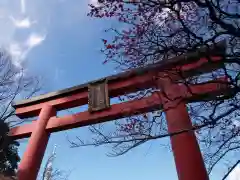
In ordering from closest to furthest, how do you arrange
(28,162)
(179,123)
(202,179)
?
1. (202,179)
2. (179,123)
3. (28,162)

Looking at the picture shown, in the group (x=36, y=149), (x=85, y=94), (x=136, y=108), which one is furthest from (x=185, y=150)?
(x=36, y=149)

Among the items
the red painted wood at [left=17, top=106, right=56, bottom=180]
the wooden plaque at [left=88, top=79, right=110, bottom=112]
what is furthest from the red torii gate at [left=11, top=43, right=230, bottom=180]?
the wooden plaque at [left=88, top=79, right=110, bottom=112]

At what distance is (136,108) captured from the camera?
17.7 feet

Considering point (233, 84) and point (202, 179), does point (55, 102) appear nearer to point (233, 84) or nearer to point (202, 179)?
point (202, 179)

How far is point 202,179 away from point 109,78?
3659 mm

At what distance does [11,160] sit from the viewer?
10.2 meters

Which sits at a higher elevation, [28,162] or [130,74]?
[130,74]

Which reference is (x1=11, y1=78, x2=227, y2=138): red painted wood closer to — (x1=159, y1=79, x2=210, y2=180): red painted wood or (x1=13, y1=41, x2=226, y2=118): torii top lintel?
(x1=159, y1=79, x2=210, y2=180): red painted wood

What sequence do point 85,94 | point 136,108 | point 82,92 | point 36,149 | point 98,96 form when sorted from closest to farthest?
point 136,108 < point 36,149 < point 98,96 < point 85,94 < point 82,92

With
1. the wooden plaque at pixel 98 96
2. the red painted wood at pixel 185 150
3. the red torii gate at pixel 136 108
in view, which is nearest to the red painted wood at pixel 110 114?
the red torii gate at pixel 136 108

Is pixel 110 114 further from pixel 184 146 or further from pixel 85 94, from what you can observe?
pixel 184 146

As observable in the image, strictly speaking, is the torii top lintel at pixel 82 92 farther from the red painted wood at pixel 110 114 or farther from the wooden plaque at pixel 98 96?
the red painted wood at pixel 110 114

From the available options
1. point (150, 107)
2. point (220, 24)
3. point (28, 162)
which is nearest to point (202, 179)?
point (150, 107)

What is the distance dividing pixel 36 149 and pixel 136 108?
298 cm
